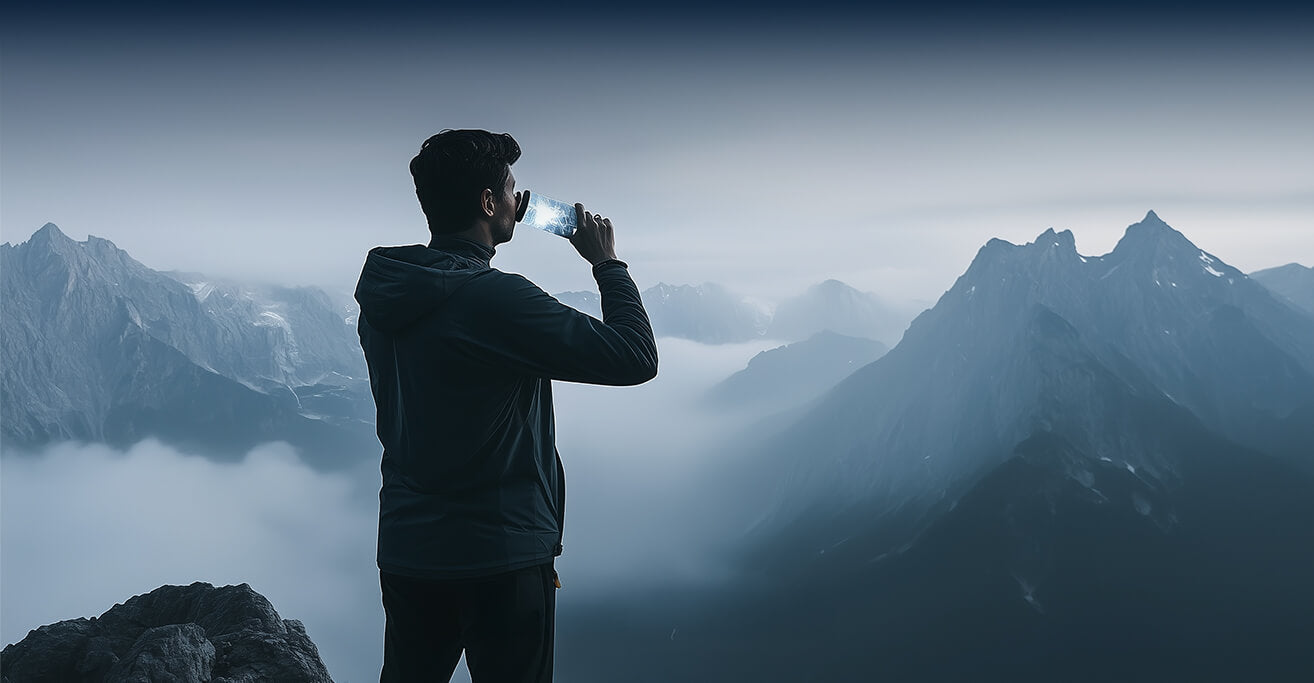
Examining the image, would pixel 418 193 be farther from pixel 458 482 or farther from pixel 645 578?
pixel 645 578

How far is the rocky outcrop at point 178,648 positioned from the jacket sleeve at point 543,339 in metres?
4.45

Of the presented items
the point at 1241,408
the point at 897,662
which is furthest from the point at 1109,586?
the point at 1241,408

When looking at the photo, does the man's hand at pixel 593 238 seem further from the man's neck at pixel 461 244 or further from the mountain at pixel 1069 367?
the mountain at pixel 1069 367

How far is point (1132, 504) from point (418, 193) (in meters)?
151

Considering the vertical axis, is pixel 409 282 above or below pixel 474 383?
above

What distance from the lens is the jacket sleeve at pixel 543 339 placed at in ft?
7.49

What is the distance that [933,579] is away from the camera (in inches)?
4914

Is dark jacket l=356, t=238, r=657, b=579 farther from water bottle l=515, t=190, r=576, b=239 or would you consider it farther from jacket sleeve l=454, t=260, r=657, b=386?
water bottle l=515, t=190, r=576, b=239

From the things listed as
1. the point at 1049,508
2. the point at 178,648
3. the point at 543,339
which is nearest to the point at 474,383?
the point at 543,339

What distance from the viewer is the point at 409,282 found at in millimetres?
2342

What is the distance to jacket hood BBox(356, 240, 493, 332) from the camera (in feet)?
7.64

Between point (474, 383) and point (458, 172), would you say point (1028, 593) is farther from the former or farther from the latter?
point (458, 172)

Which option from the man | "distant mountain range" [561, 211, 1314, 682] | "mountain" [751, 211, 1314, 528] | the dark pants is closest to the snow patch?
Result: "distant mountain range" [561, 211, 1314, 682]

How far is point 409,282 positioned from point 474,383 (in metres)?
0.40
